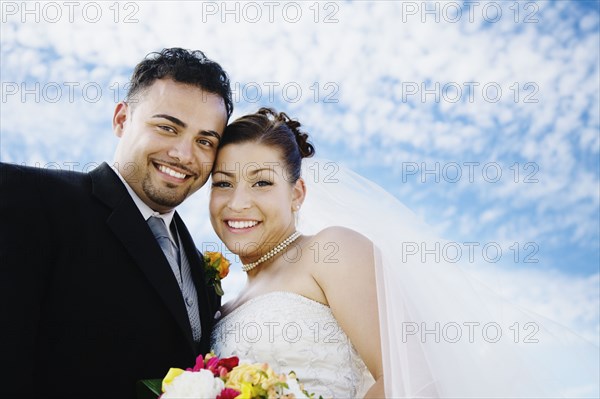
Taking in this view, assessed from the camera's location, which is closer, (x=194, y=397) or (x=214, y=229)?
(x=194, y=397)

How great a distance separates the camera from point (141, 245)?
3.65m

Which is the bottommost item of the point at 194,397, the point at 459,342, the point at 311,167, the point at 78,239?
the point at 194,397

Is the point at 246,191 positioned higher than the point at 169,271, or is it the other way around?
the point at 246,191

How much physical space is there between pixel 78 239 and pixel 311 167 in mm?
2074

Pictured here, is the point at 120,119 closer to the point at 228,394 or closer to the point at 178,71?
the point at 178,71

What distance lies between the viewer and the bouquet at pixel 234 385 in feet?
9.07

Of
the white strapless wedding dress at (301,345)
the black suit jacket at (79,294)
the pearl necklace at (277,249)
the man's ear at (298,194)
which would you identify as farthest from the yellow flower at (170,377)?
the man's ear at (298,194)

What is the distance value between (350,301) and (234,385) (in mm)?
1412

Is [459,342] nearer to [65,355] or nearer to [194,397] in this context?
[194,397]

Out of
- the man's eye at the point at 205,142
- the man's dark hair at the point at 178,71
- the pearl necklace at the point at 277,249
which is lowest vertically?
the pearl necklace at the point at 277,249

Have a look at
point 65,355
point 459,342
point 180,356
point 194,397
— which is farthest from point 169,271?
point 459,342

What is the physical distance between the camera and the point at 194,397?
275 centimetres

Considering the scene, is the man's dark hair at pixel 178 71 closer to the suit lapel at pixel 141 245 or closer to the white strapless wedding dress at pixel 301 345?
the suit lapel at pixel 141 245

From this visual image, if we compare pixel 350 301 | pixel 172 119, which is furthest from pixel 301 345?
pixel 172 119
